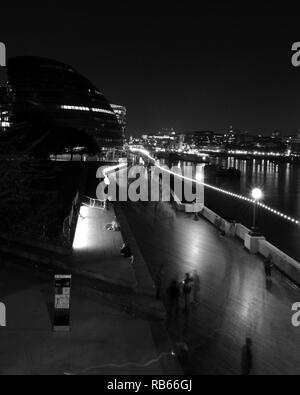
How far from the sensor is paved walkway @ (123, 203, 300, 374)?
681 centimetres

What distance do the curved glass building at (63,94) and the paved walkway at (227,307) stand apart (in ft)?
217

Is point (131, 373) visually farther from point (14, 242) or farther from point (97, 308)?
point (14, 242)

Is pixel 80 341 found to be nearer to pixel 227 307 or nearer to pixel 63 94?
pixel 227 307

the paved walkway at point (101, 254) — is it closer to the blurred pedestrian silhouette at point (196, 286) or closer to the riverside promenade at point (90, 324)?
the riverside promenade at point (90, 324)

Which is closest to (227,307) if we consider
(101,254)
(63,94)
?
(101,254)

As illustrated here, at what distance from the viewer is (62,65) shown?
92.1 m

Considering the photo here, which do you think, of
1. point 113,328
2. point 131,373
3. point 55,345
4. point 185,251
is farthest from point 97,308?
point 185,251

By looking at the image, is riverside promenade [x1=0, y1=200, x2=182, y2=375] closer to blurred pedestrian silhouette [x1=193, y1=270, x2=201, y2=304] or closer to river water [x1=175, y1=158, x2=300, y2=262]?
blurred pedestrian silhouette [x1=193, y1=270, x2=201, y2=304]

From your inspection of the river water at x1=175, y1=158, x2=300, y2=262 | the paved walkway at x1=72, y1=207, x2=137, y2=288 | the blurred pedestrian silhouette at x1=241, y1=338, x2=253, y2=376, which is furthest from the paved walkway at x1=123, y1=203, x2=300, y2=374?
the river water at x1=175, y1=158, x2=300, y2=262

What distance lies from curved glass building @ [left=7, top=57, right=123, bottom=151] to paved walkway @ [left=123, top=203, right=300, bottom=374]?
6629cm

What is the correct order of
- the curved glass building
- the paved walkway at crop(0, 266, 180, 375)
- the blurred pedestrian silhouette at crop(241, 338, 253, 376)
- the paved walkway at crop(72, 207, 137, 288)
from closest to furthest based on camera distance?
1. the paved walkway at crop(0, 266, 180, 375)
2. the blurred pedestrian silhouette at crop(241, 338, 253, 376)
3. the paved walkway at crop(72, 207, 137, 288)
4. the curved glass building

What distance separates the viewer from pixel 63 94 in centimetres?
8412

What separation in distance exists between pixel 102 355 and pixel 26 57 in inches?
3612

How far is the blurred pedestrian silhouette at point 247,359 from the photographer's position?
253 inches
